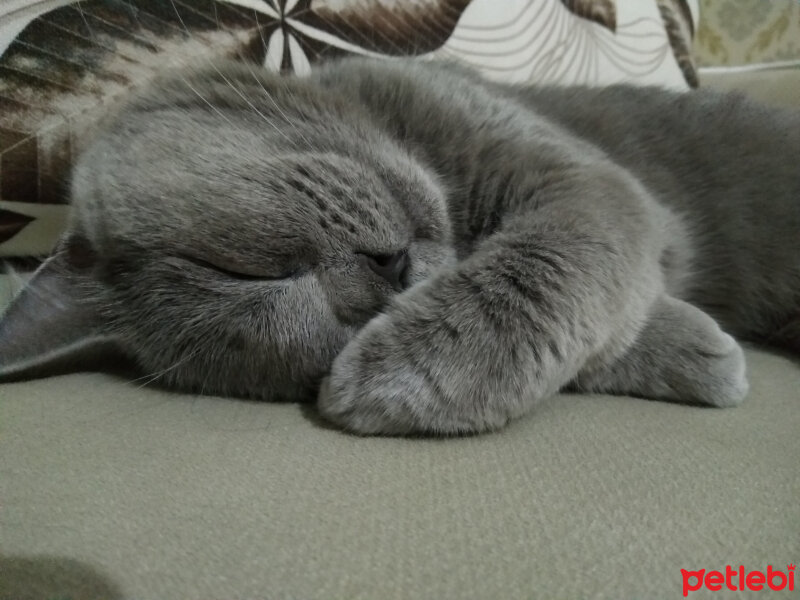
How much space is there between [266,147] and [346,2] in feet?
1.99

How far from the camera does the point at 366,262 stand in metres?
0.79

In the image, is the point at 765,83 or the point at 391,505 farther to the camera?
the point at 765,83

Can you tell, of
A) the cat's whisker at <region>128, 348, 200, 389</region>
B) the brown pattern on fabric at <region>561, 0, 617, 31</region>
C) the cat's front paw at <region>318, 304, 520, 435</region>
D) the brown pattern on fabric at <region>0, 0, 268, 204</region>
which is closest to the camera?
the cat's front paw at <region>318, 304, 520, 435</region>

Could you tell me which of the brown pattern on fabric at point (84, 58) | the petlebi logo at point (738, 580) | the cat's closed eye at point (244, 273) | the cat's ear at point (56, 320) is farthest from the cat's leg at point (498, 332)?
the brown pattern on fabric at point (84, 58)

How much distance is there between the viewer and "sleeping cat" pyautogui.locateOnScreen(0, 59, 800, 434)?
2.38 feet

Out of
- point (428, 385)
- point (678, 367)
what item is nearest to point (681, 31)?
point (678, 367)

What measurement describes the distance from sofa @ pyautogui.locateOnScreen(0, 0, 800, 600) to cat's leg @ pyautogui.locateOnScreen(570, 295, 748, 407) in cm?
4

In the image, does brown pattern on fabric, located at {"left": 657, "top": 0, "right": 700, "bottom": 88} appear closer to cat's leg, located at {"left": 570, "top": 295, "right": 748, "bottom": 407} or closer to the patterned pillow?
the patterned pillow

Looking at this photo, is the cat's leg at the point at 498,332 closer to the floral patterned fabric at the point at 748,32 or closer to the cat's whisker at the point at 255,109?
the cat's whisker at the point at 255,109

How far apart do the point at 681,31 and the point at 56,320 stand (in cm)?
170

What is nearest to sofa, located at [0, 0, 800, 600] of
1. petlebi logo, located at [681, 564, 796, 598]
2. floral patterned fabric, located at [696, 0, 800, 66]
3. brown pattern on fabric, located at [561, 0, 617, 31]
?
petlebi logo, located at [681, 564, 796, 598]

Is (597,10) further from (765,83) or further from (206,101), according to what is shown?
(206,101)

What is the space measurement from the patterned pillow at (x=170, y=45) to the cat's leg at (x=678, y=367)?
0.81m

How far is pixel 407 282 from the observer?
0.82m
